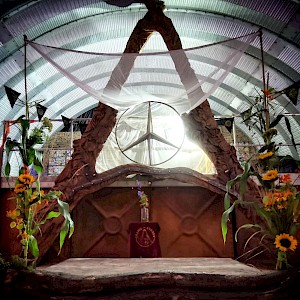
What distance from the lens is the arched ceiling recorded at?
6.79 metres

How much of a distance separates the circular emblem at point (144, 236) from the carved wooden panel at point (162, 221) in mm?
294

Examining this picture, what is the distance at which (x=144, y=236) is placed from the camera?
452 cm

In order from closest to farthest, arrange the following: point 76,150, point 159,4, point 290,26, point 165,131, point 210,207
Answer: point 76,150 → point 159,4 → point 210,207 → point 165,131 → point 290,26

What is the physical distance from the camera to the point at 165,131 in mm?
6277

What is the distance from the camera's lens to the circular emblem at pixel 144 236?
14.8 ft

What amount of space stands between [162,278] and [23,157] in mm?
1788

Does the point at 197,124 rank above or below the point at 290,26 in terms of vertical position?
below

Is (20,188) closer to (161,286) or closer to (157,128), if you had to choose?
(161,286)

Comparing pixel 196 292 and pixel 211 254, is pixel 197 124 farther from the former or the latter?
pixel 196 292

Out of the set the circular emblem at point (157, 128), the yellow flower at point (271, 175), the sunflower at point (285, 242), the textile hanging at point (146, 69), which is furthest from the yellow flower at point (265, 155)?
the circular emblem at point (157, 128)

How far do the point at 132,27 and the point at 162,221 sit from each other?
5.29 metres

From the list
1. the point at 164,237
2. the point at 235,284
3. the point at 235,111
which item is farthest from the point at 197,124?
the point at 235,111

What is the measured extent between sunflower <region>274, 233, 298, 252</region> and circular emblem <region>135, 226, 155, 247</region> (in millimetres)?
1950

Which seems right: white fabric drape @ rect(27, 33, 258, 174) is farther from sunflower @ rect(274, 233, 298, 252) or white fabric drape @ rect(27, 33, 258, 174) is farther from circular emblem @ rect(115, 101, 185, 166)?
sunflower @ rect(274, 233, 298, 252)
